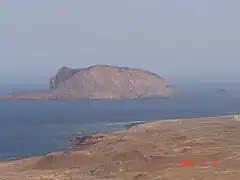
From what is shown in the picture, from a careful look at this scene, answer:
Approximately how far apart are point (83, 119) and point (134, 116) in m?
15.7

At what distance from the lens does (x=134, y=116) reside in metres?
155

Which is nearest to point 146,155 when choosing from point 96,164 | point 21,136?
point 96,164

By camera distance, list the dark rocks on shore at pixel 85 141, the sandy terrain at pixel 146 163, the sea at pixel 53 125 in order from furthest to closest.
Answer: the sea at pixel 53 125, the dark rocks on shore at pixel 85 141, the sandy terrain at pixel 146 163

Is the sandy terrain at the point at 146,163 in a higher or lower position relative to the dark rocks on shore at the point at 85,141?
higher

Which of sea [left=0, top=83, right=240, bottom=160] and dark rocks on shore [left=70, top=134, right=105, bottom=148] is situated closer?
dark rocks on shore [left=70, top=134, right=105, bottom=148]

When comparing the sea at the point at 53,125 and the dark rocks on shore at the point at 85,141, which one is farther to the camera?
the sea at the point at 53,125

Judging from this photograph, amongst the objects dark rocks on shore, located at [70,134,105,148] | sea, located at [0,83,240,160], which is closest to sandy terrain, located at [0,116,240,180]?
dark rocks on shore, located at [70,134,105,148]

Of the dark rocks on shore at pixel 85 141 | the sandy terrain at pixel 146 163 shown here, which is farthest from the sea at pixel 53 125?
the sandy terrain at pixel 146 163

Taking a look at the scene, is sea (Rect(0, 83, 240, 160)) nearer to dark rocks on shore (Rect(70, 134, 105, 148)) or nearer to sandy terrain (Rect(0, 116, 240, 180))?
dark rocks on shore (Rect(70, 134, 105, 148))

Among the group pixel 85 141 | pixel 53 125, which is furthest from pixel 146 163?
pixel 53 125

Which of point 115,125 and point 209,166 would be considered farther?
point 115,125

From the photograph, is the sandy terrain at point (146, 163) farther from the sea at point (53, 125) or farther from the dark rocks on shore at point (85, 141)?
the sea at point (53, 125)

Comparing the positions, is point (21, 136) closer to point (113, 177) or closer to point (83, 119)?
point (83, 119)

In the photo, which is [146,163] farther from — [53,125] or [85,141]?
[53,125]
